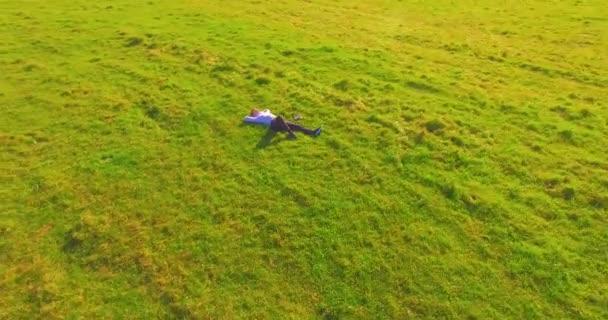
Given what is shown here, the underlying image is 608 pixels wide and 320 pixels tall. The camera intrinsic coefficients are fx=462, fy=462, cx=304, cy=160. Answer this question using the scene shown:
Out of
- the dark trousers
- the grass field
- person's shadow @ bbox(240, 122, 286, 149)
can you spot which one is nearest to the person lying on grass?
the dark trousers

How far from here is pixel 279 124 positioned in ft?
55.4

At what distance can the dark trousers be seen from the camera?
1683 centimetres

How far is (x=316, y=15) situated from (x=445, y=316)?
2355 centimetres

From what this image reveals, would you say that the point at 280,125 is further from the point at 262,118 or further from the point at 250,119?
the point at 250,119

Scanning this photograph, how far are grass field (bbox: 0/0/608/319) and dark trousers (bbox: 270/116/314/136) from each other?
0.45m

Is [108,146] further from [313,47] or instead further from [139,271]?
[313,47]

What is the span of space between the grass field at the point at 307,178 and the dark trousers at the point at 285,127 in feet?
1.48

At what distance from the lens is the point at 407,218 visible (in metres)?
13.1

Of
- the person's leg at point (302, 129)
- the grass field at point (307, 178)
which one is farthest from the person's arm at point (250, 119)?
the person's leg at point (302, 129)

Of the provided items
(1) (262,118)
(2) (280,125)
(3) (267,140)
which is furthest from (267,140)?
(1) (262,118)

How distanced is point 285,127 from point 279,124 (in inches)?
10.0

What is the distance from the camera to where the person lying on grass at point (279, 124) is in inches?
661

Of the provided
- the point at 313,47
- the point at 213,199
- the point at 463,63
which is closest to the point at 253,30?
the point at 313,47

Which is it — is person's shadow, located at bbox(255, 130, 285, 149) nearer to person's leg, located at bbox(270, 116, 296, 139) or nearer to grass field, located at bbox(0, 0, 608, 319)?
grass field, located at bbox(0, 0, 608, 319)
